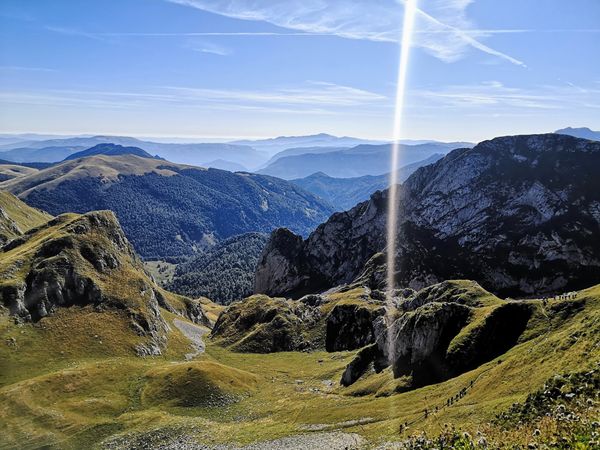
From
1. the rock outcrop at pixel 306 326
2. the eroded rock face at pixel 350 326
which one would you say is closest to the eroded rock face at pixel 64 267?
the rock outcrop at pixel 306 326

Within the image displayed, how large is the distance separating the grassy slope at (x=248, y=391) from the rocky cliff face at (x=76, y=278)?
676 cm

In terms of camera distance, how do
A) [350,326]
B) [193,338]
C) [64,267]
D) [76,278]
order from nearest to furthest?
[64,267] < [76,278] < [350,326] < [193,338]

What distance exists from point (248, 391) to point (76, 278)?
77.0 metres

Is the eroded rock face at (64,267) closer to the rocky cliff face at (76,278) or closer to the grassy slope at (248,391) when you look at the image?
the rocky cliff face at (76,278)

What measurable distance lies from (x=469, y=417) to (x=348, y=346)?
112 meters

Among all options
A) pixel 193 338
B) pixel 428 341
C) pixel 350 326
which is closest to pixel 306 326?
pixel 350 326

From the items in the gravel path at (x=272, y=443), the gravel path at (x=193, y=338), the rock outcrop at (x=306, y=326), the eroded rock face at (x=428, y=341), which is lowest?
the gravel path at (x=193, y=338)

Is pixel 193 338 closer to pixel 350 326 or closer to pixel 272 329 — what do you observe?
pixel 272 329

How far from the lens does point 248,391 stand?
107 m

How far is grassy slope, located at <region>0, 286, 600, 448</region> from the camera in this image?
163 ft

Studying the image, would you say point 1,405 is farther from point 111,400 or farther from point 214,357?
point 214,357

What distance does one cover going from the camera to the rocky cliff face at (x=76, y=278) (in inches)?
5379

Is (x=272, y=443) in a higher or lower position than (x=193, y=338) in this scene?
higher

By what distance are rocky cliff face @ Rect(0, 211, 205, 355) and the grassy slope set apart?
6.76 metres
